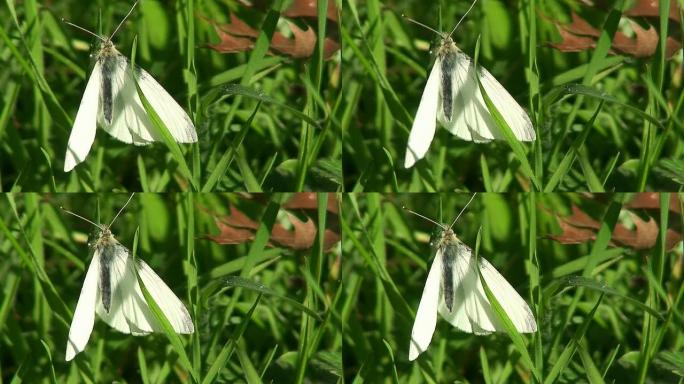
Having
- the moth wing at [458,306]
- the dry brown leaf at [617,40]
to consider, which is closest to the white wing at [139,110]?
the moth wing at [458,306]

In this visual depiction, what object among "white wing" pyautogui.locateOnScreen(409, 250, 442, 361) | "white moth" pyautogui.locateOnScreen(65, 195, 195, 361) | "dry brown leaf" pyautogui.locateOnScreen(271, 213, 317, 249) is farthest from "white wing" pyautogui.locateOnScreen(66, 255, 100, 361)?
"white wing" pyautogui.locateOnScreen(409, 250, 442, 361)

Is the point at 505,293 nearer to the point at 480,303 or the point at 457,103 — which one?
the point at 480,303

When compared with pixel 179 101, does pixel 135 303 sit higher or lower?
lower

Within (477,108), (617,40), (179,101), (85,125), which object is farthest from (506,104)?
(85,125)

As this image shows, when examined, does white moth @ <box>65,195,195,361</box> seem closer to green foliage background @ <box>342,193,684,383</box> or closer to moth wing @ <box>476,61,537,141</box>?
green foliage background @ <box>342,193,684,383</box>

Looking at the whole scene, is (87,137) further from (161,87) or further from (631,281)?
(631,281)

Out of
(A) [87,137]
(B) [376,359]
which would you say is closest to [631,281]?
(B) [376,359]
